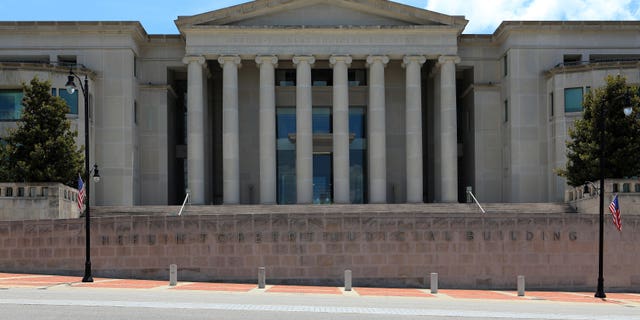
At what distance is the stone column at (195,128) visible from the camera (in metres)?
58.6

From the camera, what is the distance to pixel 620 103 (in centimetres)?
4628

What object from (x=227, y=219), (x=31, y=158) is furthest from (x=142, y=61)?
(x=227, y=219)

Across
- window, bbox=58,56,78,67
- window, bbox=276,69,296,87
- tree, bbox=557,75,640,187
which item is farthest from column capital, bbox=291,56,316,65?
tree, bbox=557,75,640,187

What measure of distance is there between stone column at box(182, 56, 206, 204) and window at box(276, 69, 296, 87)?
766cm

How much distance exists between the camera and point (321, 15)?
59.9 metres

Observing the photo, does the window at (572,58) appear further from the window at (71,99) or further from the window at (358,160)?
the window at (71,99)

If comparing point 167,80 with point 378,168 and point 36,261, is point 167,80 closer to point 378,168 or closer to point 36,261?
point 378,168

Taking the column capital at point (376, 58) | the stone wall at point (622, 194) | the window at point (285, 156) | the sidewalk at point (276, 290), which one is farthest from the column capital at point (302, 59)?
the sidewalk at point (276, 290)

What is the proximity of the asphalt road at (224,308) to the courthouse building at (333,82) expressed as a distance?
31398 millimetres

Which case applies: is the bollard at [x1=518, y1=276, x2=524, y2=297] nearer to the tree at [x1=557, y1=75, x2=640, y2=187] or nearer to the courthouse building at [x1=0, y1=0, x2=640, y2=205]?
the tree at [x1=557, y1=75, x2=640, y2=187]

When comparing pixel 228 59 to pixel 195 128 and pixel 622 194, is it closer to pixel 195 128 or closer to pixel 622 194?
pixel 195 128

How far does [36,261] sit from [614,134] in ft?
101

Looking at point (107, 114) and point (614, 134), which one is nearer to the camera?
point (614, 134)

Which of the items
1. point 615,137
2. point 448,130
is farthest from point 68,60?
point 615,137
